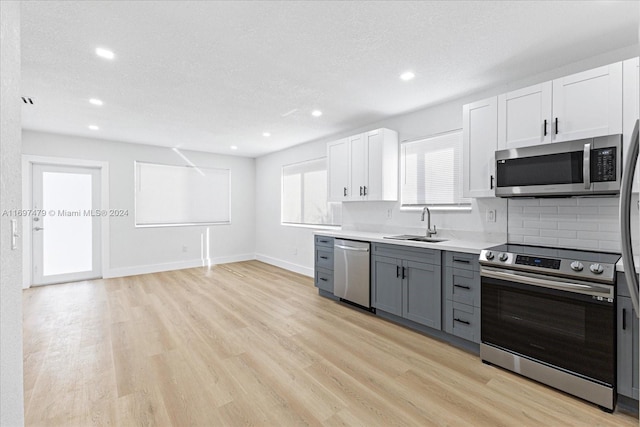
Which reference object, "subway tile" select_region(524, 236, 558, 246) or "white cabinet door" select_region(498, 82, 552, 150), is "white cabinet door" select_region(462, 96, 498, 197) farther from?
"subway tile" select_region(524, 236, 558, 246)

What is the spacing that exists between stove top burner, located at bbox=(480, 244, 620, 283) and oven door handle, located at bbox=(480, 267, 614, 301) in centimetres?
4

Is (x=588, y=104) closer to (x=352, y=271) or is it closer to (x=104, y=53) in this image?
(x=352, y=271)

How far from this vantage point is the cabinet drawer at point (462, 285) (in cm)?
267

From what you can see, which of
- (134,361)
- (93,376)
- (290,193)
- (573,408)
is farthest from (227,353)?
(290,193)

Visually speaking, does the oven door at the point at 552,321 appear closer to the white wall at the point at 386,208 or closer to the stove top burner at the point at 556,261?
the stove top burner at the point at 556,261

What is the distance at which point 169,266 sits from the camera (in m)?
6.11

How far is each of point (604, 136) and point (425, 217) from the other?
1847 mm

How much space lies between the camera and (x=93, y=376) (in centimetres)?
235

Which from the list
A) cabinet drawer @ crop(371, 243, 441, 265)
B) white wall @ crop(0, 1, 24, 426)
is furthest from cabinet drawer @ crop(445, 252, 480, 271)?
white wall @ crop(0, 1, 24, 426)

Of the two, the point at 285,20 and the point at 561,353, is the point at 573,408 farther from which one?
the point at 285,20

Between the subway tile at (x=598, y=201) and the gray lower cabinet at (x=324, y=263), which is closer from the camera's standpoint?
the subway tile at (x=598, y=201)

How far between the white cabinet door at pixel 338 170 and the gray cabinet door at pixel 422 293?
1.62 meters

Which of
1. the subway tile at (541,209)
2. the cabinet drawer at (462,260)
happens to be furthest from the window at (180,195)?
the subway tile at (541,209)

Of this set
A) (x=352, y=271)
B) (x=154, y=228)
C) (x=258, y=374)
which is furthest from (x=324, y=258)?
(x=154, y=228)
